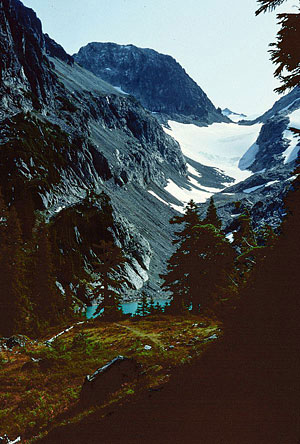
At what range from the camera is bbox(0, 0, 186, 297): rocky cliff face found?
7988 cm

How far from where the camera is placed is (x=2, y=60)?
102125mm

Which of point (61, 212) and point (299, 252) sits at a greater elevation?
point (61, 212)

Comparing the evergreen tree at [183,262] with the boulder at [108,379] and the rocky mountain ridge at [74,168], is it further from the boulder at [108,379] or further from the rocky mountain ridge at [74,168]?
the rocky mountain ridge at [74,168]

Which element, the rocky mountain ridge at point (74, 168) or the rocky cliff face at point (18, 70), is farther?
the rocky cliff face at point (18, 70)

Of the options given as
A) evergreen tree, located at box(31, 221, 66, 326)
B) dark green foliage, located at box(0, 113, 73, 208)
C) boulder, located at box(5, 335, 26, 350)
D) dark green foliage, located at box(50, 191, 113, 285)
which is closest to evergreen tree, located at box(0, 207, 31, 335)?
evergreen tree, located at box(31, 221, 66, 326)

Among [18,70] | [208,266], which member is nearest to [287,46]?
[208,266]

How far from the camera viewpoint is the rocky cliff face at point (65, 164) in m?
79.9

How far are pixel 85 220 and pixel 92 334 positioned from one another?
216ft

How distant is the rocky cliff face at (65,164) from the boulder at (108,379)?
2492 inches

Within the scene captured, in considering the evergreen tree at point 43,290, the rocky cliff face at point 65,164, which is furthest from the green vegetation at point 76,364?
the rocky cliff face at point 65,164

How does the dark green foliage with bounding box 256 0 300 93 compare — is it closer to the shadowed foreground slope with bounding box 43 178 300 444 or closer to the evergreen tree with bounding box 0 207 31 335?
the shadowed foreground slope with bounding box 43 178 300 444

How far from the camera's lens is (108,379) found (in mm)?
10430

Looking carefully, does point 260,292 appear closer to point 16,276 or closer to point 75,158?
point 16,276

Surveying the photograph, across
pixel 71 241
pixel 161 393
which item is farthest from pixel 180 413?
pixel 71 241
